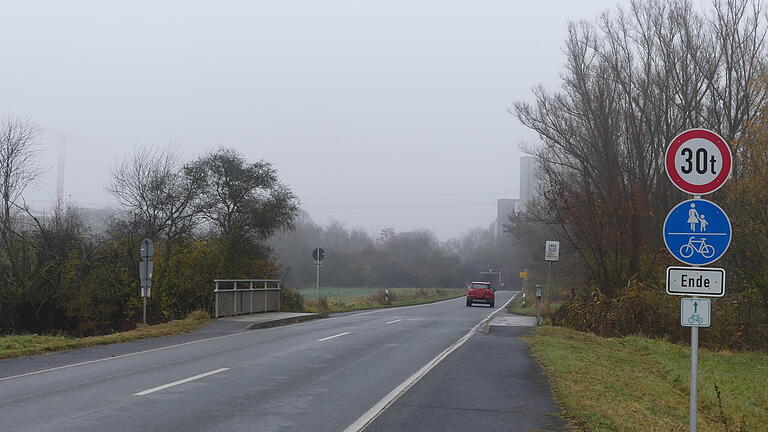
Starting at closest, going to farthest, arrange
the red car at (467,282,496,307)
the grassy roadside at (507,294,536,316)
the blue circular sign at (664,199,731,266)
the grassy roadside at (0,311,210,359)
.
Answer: the blue circular sign at (664,199,731,266)
the grassy roadside at (0,311,210,359)
the grassy roadside at (507,294,536,316)
the red car at (467,282,496,307)

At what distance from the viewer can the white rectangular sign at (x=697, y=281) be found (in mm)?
7277

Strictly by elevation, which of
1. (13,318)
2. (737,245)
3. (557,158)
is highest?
(557,158)

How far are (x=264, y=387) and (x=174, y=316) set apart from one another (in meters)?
17.0

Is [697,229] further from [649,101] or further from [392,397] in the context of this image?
[649,101]

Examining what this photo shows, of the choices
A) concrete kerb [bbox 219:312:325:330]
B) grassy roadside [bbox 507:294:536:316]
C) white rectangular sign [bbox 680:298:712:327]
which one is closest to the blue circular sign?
white rectangular sign [bbox 680:298:712:327]

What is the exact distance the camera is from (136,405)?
889cm

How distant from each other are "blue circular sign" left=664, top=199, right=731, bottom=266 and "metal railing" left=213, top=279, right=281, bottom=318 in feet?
59.7

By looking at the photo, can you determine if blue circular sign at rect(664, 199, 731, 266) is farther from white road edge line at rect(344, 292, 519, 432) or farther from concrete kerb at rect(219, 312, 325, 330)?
concrete kerb at rect(219, 312, 325, 330)

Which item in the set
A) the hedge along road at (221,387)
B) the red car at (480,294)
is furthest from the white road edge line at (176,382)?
the red car at (480,294)

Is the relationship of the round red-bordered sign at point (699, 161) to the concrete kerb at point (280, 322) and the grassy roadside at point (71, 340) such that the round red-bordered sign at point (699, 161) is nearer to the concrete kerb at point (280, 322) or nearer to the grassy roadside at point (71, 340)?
the grassy roadside at point (71, 340)

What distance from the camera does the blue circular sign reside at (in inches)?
285

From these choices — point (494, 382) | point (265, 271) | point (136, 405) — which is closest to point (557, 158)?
point (265, 271)

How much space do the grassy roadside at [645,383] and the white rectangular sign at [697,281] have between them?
1.53 metres

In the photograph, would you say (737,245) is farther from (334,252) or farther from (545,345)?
(334,252)
